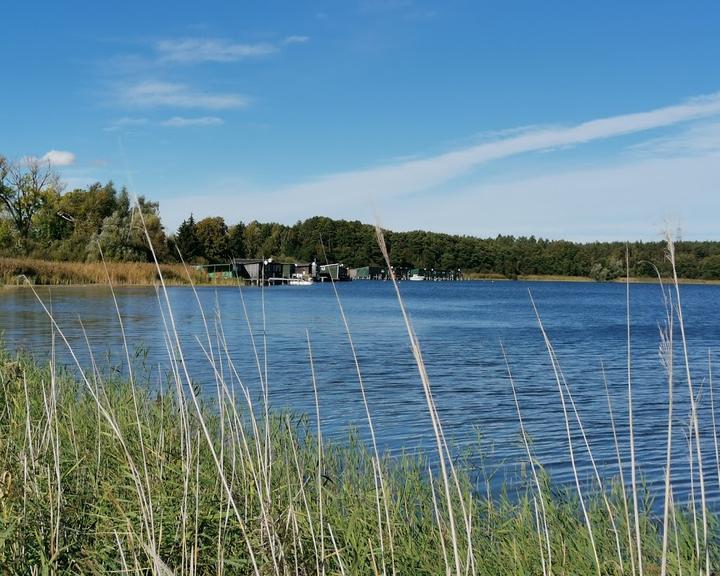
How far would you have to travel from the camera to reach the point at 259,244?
9.70 meters

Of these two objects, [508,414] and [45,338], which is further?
[45,338]

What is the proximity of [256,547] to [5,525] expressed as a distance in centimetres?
123

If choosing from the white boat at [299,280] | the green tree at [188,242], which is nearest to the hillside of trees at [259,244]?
the green tree at [188,242]

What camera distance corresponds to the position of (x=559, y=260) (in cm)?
14550

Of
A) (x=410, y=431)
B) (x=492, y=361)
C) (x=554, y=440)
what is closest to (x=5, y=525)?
(x=410, y=431)

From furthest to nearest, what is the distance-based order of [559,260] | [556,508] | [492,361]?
[559,260]
[492,361]
[556,508]

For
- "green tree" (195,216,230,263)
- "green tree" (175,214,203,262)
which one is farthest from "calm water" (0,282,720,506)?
"green tree" (195,216,230,263)

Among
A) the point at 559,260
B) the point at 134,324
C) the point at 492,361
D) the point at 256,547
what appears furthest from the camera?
the point at 559,260

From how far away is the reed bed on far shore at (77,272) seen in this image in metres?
51.8

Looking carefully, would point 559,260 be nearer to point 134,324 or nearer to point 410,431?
point 134,324

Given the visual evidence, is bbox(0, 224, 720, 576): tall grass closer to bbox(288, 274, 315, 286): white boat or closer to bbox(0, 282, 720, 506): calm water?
bbox(0, 282, 720, 506): calm water

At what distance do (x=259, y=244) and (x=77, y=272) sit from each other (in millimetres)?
52481

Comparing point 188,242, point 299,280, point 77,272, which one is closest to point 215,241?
point 188,242

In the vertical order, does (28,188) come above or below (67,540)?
above
